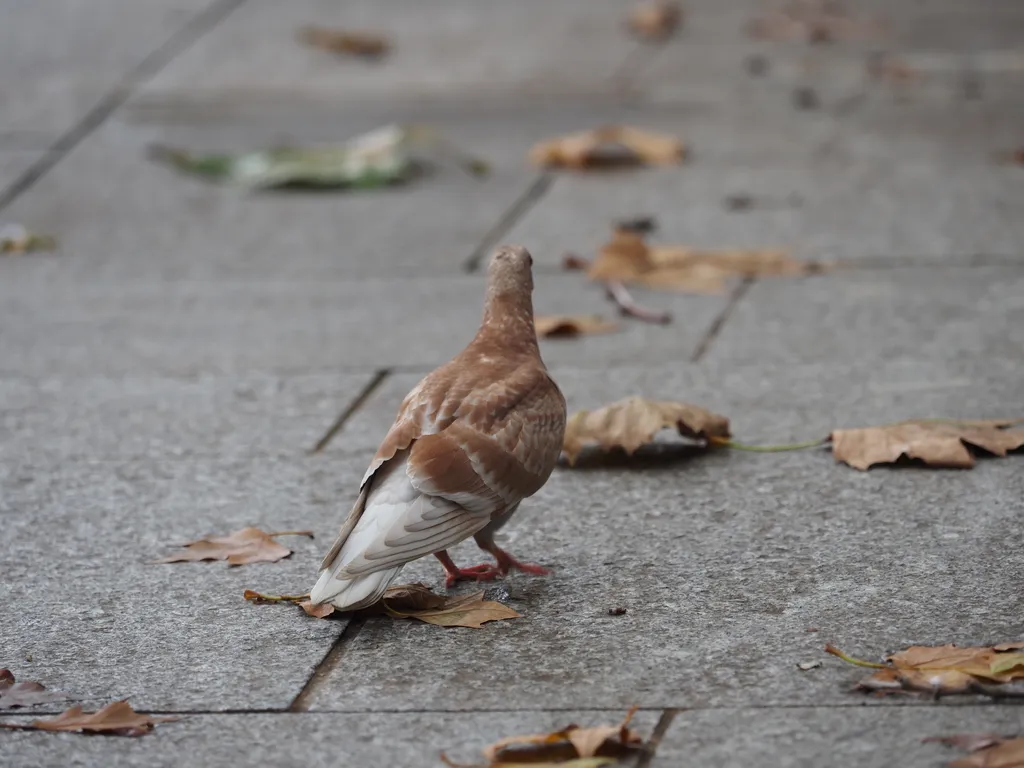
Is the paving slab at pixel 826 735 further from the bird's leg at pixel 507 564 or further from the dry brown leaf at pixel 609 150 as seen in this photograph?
the dry brown leaf at pixel 609 150

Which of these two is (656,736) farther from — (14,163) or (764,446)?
(14,163)

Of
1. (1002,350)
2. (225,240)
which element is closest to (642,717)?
(1002,350)

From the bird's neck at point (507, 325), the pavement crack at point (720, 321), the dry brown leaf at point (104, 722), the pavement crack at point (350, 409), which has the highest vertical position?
the bird's neck at point (507, 325)

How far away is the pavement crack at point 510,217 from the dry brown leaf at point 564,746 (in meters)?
3.83

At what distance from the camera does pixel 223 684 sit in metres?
3.34

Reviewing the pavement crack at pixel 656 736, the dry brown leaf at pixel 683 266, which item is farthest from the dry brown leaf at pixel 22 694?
the dry brown leaf at pixel 683 266

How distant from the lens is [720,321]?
231 inches

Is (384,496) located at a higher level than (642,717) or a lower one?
higher

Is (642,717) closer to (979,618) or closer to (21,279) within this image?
(979,618)

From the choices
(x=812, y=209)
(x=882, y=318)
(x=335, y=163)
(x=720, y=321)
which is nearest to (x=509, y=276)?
(x=720, y=321)

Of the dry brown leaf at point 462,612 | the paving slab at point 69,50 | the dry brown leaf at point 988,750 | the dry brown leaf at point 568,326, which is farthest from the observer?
the paving slab at point 69,50

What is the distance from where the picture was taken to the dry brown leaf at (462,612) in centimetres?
357

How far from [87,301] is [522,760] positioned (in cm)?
410

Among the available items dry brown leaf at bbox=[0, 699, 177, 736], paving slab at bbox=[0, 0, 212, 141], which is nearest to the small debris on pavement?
paving slab at bbox=[0, 0, 212, 141]
